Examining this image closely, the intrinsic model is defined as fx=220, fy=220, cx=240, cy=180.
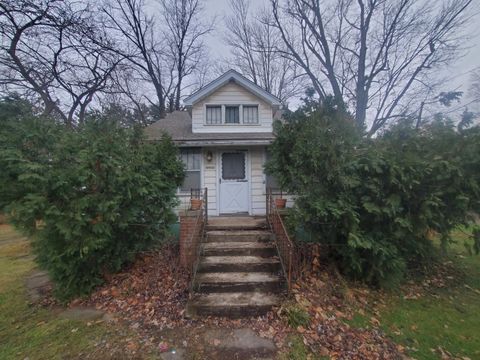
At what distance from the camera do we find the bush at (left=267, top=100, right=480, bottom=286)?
13.2 feet

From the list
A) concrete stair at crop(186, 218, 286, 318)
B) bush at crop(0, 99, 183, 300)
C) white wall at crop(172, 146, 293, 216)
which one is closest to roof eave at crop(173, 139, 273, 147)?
white wall at crop(172, 146, 293, 216)

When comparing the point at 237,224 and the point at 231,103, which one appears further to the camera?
the point at 231,103

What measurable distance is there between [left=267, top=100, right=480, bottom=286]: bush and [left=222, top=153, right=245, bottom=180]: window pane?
130 inches

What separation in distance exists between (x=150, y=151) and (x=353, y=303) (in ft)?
16.8

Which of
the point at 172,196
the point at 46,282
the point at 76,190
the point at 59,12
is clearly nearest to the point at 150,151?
the point at 172,196

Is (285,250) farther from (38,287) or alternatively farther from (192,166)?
(38,287)

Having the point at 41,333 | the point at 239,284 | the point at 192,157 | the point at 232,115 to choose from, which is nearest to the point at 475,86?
the point at 232,115

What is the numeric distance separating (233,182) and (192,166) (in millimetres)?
1530

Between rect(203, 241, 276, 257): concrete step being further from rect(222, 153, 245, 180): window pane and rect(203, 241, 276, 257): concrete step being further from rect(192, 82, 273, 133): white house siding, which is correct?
rect(192, 82, 273, 133): white house siding

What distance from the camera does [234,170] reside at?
770 centimetres

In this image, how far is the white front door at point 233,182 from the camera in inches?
300

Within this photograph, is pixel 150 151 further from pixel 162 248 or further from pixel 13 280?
pixel 13 280

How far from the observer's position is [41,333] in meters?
3.38

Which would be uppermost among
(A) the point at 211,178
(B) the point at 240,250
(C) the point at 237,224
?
(A) the point at 211,178
